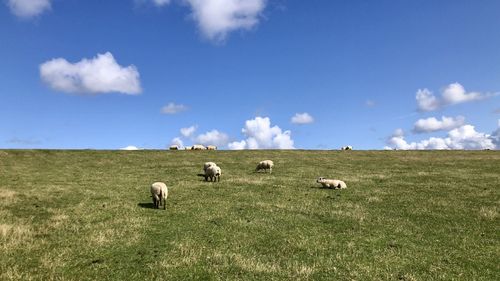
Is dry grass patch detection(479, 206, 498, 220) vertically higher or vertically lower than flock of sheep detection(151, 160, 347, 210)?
lower

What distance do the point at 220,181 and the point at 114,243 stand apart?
824 inches

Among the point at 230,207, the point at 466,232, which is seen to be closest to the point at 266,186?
the point at 230,207

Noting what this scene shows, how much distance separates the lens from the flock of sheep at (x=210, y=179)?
26.4 m

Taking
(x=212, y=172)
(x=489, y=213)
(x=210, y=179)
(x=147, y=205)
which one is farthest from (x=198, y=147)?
(x=489, y=213)

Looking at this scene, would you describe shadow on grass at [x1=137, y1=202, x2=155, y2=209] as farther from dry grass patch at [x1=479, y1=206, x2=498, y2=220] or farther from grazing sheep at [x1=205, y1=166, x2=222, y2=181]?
dry grass patch at [x1=479, y1=206, x2=498, y2=220]

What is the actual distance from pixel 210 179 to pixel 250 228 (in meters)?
19.1

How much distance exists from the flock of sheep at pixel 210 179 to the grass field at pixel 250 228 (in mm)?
1011

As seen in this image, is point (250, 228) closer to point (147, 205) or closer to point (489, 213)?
point (147, 205)

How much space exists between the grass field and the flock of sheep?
1.01 m

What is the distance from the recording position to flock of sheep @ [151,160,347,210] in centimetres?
2636

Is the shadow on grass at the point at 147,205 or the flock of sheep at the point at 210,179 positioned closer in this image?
the flock of sheep at the point at 210,179

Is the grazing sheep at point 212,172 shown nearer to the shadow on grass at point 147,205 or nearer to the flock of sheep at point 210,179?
the flock of sheep at point 210,179

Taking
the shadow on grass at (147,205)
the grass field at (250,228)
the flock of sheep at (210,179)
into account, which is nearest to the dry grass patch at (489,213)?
the grass field at (250,228)

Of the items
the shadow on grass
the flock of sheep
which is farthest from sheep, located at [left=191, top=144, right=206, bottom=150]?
the shadow on grass
